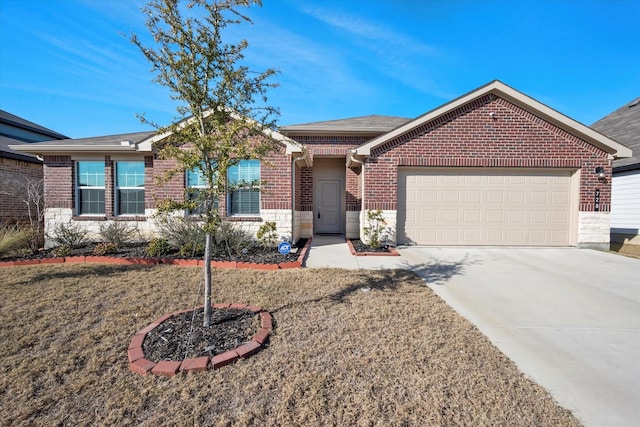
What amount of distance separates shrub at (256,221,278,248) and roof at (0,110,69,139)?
59.2 ft

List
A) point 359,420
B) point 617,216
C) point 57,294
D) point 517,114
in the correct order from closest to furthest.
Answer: point 359,420 < point 57,294 < point 517,114 < point 617,216

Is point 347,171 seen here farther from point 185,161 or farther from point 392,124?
point 185,161

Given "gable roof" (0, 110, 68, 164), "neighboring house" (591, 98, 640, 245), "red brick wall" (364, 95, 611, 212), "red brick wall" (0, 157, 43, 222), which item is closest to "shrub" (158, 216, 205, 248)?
"red brick wall" (364, 95, 611, 212)

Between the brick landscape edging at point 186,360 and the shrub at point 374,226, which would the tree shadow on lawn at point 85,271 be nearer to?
the brick landscape edging at point 186,360

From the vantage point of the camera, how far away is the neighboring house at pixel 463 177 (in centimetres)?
852

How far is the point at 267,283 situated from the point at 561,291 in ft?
17.0

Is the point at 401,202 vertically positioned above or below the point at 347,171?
below

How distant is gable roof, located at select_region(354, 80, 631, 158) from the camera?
8320 millimetres

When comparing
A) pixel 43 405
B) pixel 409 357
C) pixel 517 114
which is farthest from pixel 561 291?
pixel 43 405

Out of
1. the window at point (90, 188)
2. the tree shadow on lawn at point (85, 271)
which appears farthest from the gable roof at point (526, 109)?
the window at point (90, 188)

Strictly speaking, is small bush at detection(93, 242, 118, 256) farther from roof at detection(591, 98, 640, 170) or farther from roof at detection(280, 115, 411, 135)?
roof at detection(591, 98, 640, 170)

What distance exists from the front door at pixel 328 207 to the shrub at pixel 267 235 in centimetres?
336

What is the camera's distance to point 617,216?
33.6 ft

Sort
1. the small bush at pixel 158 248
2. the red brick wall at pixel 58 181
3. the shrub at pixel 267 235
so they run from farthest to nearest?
1. the red brick wall at pixel 58 181
2. the shrub at pixel 267 235
3. the small bush at pixel 158 248
